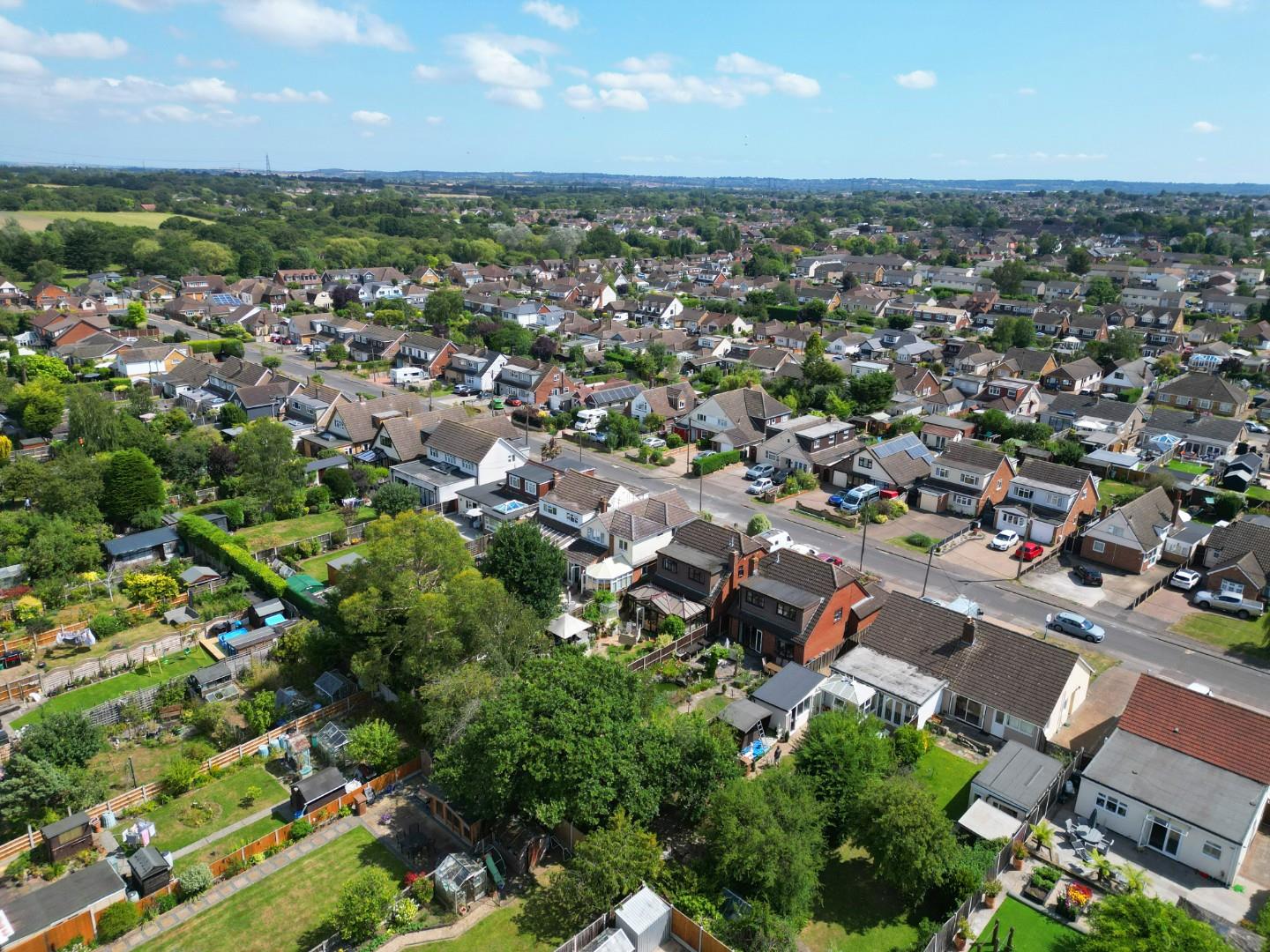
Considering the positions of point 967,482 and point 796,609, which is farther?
point 967,482

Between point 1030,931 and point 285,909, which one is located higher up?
point 1030,931

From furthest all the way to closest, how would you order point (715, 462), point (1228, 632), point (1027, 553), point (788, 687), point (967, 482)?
1. point (715, 462)
2. point (967, 482)
3. point (1027, 553)
4. point (1228, 632)
5. point (788, 687)

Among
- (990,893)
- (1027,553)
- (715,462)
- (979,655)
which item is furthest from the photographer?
(715,462)

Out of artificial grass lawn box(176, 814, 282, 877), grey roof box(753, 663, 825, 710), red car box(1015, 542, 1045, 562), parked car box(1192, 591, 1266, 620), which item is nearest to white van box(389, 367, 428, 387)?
red car box(1015, 542, 1045, 562)

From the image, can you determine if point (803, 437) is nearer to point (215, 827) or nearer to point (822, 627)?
point (822, 627)

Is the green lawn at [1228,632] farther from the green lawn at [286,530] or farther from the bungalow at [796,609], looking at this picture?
the green lawn at [286,530]

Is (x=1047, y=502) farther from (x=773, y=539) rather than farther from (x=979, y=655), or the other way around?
(x=979, y=655)

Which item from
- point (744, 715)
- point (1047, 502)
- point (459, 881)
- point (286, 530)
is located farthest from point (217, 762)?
point (1047, 502)

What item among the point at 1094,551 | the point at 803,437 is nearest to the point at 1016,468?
the point at 1094,551

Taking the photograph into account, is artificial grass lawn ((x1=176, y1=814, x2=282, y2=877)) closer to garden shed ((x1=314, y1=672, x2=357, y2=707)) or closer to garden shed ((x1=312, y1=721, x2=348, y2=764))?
garden shed ((x1=312, y1=721, x2=348, y2=764))
